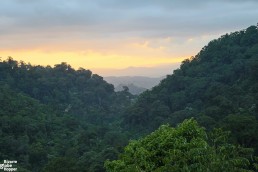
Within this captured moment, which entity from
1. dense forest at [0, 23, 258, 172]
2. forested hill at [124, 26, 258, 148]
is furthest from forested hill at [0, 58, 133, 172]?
forested hill at [124, 26, 258, 148]

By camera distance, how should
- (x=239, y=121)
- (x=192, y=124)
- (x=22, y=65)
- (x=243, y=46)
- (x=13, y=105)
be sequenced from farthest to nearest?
(x=22, y=65) < (x=243, y=46) < (x=13, y=105) < (x=239, y=121) < (x=192, y=124)

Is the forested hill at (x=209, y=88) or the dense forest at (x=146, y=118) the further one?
the forested hill at (x=209, y=88)

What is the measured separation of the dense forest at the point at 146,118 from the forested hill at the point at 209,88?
0.44ft

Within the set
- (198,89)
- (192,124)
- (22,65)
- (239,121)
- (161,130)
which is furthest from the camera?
(22,65)

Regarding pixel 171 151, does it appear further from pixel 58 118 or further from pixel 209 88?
pixel 58 118

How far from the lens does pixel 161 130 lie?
57.8 feet

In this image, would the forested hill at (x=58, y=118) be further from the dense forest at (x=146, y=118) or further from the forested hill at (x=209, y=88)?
the forested hill at (x=209, y=88)

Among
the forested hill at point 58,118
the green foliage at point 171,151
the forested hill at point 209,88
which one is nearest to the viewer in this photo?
the green foliage at point 171,151

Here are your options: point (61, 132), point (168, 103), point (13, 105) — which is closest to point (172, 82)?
point (168, 103)

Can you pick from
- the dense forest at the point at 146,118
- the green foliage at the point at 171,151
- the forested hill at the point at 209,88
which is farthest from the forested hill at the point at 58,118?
the green foliage at the point at 171,151

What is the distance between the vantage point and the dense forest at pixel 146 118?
15.4 meters

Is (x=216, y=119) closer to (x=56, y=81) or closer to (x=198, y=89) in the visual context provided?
(x=198, y=89)

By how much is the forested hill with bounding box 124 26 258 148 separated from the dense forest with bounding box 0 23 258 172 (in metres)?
0.13

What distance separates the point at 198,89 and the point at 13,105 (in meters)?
24.8
